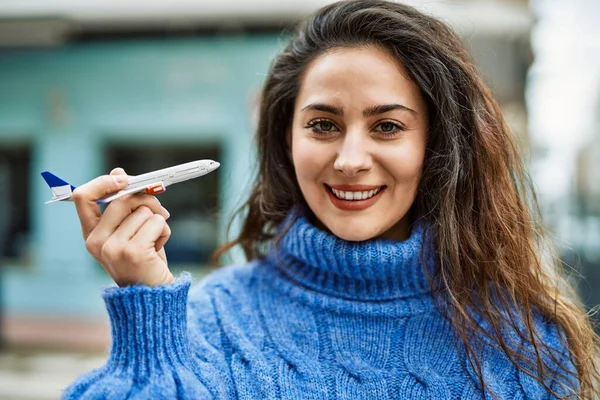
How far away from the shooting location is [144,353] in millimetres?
1531

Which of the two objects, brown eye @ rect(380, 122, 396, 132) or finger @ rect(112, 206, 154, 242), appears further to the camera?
brown eye @ rect(380, 122, 396, 132)

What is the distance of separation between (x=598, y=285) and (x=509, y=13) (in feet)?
10.8

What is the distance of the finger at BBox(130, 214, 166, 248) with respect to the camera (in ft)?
4.96

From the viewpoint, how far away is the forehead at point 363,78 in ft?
5.66

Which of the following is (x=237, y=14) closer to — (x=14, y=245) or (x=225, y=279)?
(x=14, y=245)

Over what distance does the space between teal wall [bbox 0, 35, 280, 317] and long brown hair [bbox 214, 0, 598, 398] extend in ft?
20.0

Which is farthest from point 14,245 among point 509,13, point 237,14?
point 509,13

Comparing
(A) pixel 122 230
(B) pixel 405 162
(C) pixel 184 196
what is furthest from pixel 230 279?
(C) pixel 184 196

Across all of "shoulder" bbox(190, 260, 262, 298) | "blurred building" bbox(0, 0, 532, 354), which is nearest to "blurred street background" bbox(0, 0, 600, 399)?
"blurred building" bbox(0, 0, 532, 354)

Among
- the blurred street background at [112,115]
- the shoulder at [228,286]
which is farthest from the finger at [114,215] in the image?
the blurred street background at [112,115]

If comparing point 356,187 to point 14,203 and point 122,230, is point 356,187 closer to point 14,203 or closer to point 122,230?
point 122,230

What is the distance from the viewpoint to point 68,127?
827 cm

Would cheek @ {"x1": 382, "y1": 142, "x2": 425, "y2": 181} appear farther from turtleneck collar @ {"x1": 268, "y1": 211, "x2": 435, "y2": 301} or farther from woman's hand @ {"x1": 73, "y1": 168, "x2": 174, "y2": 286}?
woman's hand @ {"x1": 73, "y1": 168, "x2": 174, "y2": 286}

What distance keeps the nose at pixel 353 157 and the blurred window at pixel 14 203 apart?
7.72 metres
